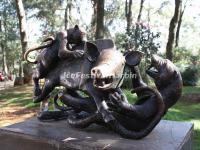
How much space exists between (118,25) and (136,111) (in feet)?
86.4

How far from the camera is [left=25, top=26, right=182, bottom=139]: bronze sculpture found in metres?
2.18

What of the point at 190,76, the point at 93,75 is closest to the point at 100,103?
the point at 93,75

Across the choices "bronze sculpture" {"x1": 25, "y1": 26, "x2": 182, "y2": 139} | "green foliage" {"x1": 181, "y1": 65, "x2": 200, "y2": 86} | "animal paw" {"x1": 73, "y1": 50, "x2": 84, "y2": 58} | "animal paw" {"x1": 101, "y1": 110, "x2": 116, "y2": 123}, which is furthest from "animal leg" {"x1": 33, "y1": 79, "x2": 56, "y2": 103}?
"green foliage" {"x1": 181, "y1": 65, "x2": 200, "y2": 86}

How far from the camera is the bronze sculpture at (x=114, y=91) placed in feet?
7.16

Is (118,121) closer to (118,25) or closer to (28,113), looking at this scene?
(28,113)

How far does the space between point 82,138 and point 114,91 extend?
1.31 ft

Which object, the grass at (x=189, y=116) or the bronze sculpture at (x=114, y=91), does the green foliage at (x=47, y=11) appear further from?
the bronze sculpture at (x=114, y=91)

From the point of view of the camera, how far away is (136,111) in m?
2.22

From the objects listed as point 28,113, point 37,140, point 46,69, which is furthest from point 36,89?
point 28,113

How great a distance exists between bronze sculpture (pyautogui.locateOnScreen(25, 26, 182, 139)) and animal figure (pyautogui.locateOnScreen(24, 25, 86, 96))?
64mm

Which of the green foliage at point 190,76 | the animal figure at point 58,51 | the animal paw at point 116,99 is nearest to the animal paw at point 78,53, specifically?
the animal figure at point 58,51

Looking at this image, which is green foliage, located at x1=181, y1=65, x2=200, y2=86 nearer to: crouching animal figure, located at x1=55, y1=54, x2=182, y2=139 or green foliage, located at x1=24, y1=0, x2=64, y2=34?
crouching animal figure, located at x1=55, y1=54, x2=182, y2=139

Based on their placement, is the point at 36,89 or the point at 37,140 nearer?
the point at 37,140

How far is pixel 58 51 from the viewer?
2637 mm
